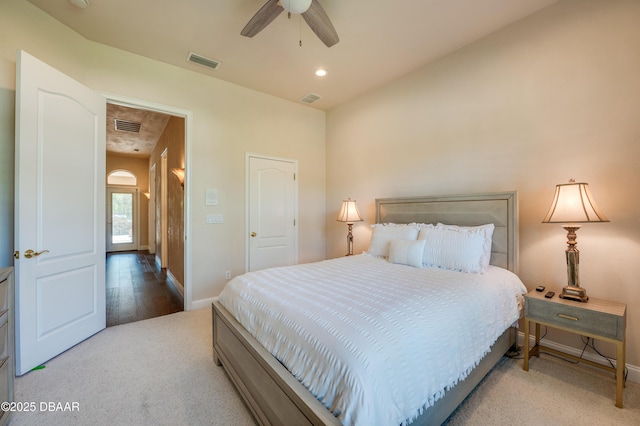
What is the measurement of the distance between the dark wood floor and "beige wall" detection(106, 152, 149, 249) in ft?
7.91

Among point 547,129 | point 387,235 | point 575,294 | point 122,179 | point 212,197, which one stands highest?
point 122,179

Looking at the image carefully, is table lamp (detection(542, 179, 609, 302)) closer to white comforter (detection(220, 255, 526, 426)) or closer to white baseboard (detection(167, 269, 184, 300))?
white comforter (detection(220, 255, 526, 426))

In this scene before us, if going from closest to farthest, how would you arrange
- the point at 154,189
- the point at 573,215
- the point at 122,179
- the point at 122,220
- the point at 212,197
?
the point at 573,215 < the point at 212,197 < the point at 154,189 < the point at 122,220 < the point at 122,179

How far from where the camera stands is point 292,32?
2658 mm

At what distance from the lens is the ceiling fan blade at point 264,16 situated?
1910 mm

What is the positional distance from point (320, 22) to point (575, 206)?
7.83 feet

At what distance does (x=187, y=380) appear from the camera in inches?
79.7

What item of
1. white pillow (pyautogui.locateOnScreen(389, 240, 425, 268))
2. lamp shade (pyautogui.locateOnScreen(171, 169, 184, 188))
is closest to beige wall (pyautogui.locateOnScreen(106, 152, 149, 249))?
lamp shade (pyautogui.locateOnScreen(171, 169, 184, 188))

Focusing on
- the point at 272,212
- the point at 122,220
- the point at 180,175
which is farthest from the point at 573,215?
the point at 122,220

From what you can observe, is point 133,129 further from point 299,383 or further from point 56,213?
point 299,383

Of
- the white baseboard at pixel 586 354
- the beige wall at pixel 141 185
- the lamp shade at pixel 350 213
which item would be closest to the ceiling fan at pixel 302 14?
the lamp shade at pixel 350 213

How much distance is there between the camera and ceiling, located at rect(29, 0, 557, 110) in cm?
234

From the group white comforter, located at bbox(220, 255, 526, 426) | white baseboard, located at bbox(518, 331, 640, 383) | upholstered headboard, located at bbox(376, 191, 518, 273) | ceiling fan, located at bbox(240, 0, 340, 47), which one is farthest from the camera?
upholstered headboard, located at bbox(376, 191, 518, 273)

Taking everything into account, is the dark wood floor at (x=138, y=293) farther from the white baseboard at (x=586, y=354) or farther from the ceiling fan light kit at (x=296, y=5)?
the white baseboard at (x=586, y=354)
